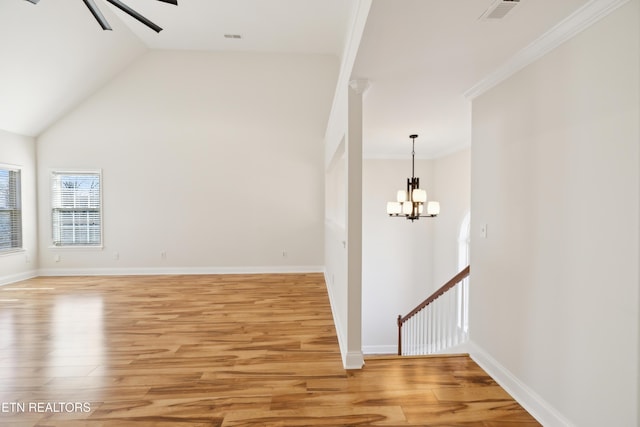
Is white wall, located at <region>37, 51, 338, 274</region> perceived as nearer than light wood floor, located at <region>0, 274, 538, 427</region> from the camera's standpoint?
No

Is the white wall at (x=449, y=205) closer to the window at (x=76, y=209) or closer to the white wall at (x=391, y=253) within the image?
the white wall at (x=391, y=253)

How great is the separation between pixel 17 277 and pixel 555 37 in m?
8.13

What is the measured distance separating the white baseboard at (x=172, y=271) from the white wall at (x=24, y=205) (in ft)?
1.19

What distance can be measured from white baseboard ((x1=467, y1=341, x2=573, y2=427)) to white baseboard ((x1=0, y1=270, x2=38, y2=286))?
289 inches

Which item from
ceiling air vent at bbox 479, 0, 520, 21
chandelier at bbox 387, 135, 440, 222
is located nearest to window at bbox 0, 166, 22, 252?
chandelier at bbox 387, 135, 440, 222

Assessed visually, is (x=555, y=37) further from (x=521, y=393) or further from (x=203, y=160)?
(x=203, y=160)

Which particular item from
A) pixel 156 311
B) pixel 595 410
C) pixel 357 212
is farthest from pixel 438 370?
pixel 156 311

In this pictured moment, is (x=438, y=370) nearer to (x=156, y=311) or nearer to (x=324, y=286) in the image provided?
(x=324, y=286)

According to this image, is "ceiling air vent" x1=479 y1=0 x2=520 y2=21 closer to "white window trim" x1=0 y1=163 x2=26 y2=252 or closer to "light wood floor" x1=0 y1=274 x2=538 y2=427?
"light wood floor" x1=0 y1=274 x2=538 y2=427

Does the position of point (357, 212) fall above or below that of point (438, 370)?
above

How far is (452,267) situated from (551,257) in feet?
13.2

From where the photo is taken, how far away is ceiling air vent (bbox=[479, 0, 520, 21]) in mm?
1479

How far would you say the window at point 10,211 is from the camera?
5.32 m

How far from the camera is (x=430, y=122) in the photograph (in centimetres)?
377
